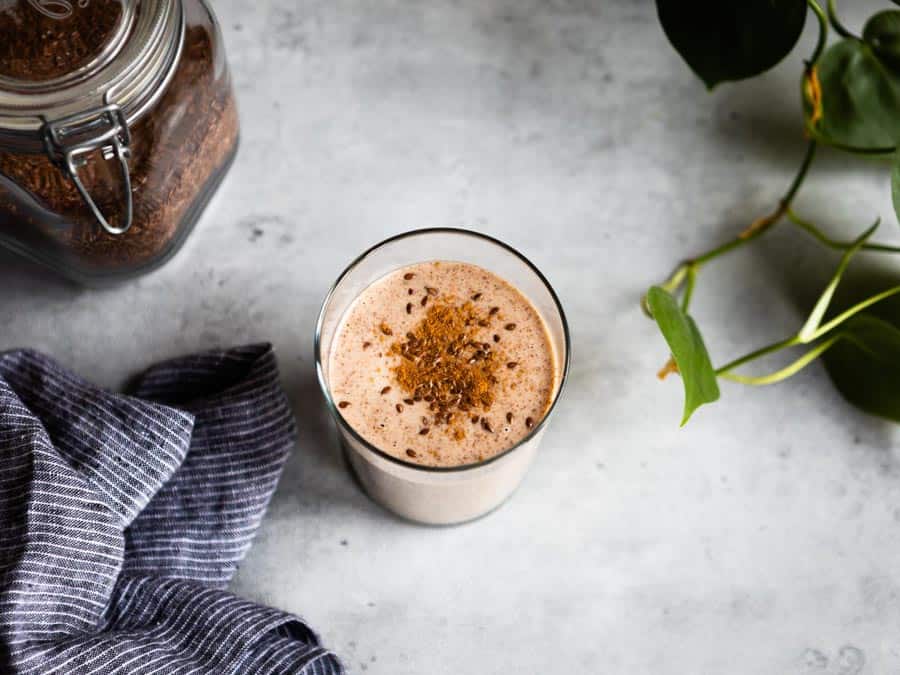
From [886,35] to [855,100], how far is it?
8 centimetres

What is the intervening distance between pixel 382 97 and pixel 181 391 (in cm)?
44

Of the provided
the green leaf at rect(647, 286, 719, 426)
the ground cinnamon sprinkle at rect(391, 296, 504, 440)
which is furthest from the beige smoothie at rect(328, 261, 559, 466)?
the green leaf at rect(647, 286, 719, 426)

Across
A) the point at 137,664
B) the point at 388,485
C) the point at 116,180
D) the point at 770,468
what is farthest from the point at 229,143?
the point at 770,468

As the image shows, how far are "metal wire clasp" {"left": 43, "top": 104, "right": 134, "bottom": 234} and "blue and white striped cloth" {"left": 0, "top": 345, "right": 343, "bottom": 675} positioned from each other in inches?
8.9

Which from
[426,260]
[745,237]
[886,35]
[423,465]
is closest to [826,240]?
[745,237]

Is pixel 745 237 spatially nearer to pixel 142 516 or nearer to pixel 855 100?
pixel 855 100

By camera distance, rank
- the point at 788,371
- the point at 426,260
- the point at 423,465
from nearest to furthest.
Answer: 1. the point at 423,465
2. the point at 426,260
3. the point at 788,371

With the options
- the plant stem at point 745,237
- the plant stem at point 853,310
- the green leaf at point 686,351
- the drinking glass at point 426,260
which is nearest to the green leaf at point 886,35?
the plant stem at point 745,237

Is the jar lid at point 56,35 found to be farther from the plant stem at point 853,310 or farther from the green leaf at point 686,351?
the plant stem at point 853,310

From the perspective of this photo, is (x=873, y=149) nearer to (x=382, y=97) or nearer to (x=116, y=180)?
(x=382, y=97)

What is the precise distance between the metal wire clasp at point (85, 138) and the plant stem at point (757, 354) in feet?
2.20

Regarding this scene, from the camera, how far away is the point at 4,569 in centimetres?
99

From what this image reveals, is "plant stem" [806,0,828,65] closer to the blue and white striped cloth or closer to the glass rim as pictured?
the glass rim

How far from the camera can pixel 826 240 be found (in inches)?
49.4
